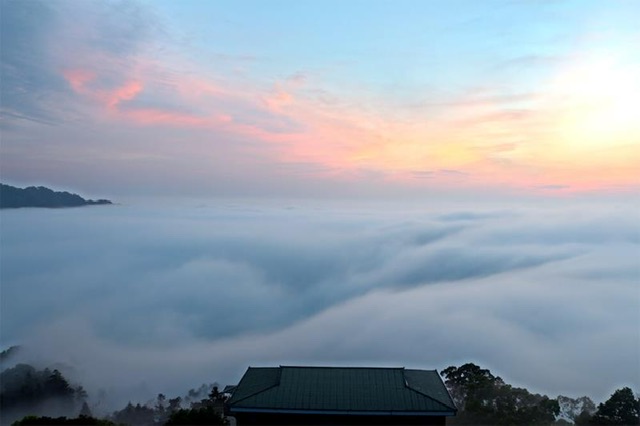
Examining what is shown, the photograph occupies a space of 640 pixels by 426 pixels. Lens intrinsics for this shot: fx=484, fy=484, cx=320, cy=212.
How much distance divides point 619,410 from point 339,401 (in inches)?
240

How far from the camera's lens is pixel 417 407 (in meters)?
7.54

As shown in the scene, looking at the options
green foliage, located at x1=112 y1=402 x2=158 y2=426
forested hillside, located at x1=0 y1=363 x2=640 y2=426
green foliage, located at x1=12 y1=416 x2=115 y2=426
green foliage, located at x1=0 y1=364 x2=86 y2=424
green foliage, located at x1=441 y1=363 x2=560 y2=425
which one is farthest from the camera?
green foliage, located at x1=0 y1=364 x2=86 y2=424

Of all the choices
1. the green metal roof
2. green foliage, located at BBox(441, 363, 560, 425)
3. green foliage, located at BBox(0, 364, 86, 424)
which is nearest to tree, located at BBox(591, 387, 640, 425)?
green foliage, located at BBox(441, 363, 560, 425)

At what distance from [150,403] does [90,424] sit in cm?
1434

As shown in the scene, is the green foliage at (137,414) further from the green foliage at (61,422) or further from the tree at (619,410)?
the tree at (619,410)

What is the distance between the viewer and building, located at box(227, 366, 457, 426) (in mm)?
7523

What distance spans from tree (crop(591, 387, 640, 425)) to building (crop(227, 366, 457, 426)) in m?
3.87

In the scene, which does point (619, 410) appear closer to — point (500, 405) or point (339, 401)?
point (500, 405)

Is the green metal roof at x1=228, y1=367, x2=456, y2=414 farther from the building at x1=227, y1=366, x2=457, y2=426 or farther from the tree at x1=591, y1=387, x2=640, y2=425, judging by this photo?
the tree at x1=591, y1=387, x2=640, y2=425

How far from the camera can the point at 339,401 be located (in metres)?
7.64

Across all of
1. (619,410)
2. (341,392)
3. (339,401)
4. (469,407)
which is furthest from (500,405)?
(339,401)

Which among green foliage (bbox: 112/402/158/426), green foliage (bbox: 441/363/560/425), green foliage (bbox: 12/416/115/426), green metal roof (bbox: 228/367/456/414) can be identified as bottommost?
green foliage (bbox: 112/402/158/426)

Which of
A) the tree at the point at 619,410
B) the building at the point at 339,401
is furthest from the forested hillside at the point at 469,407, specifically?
the building at the point at 339,401

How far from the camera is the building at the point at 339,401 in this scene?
296 inches
